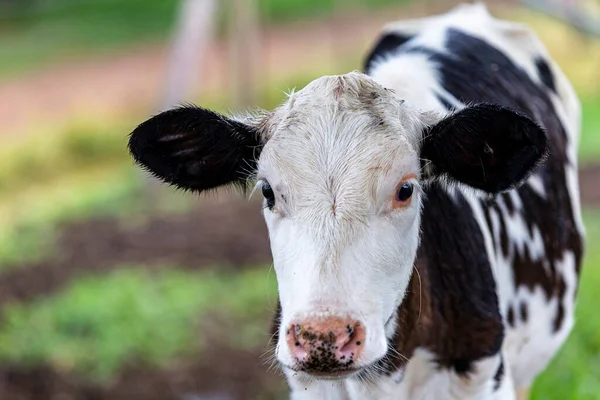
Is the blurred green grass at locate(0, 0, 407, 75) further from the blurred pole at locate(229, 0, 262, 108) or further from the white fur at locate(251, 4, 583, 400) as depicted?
the white fur at locate(251, 4, 583, 400)

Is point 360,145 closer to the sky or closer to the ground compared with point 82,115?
closer to the sky

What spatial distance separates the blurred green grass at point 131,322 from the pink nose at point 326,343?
3.67m

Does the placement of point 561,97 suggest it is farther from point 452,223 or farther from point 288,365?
point 288,365

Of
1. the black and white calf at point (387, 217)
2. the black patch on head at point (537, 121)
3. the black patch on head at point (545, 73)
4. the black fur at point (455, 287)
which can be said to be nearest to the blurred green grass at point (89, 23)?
the black patch on head at point (545, 73)

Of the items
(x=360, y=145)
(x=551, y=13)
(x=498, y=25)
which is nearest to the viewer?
(x=360, y=145)

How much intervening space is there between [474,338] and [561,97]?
2058 mm

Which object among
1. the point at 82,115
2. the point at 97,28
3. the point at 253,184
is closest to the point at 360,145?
the point at 253,184

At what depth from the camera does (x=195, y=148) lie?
3.41m

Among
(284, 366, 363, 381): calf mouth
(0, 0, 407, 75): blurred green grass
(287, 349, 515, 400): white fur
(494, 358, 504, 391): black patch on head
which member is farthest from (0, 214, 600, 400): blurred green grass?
(0, 0, 407, 75): blurred green grass

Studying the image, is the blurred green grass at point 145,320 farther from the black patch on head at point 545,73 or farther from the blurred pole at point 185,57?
the blurred pole at point 185,57

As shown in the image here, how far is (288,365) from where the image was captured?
9.42ft

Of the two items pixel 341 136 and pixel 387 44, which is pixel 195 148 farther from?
pixel 387 44

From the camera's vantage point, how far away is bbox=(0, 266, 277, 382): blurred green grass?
6.76 m

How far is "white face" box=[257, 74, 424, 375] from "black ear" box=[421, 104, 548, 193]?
104mm
